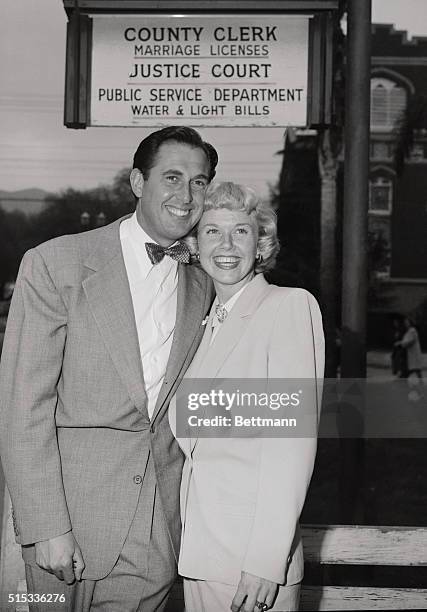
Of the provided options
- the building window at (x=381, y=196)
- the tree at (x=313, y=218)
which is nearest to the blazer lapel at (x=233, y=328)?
the tree at (x=313, y=218)

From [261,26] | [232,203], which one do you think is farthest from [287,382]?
[261,26]

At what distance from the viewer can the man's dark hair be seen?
90.6 inches

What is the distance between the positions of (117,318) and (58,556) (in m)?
0.61

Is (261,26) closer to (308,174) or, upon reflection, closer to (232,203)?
(232,203)

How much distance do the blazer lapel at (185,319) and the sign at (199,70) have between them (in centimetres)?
75

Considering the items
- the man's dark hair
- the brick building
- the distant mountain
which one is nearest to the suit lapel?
the man's dark hair

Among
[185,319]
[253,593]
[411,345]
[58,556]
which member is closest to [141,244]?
[185,319]

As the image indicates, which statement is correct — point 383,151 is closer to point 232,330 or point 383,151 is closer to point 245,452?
point 232,330

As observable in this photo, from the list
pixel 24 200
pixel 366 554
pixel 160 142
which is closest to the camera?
pixel 160 142

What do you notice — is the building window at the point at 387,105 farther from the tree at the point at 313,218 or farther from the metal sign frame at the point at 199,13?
the metal sign frame at the point at 199,13

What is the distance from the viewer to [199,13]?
2.91m

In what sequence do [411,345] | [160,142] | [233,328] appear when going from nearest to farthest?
[233,328], [160,142], [411,345]

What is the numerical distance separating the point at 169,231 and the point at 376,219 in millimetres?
2774

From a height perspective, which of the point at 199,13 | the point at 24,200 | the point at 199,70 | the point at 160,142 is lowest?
the point at 160,142
